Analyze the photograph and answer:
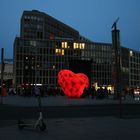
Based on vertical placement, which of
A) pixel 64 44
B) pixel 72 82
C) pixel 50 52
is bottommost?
pixel 72 82

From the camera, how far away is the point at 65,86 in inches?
2253

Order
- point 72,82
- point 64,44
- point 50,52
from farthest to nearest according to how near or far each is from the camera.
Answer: point 64,44 → point 50,52 → point 72,82

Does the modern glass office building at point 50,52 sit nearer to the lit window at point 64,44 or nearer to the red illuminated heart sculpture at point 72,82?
the lit window at point 64,44

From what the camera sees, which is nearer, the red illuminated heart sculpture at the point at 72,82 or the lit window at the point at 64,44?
the red illuminated heart sculpture at the point at 72,82

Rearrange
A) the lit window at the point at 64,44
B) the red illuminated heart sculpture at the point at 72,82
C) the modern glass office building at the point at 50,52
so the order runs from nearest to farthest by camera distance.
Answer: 1. the red illuminated heart sculpture at the point at 72,82
2. the modern glass office building at the point at 50,52
3. the lit window at the point at 64,44

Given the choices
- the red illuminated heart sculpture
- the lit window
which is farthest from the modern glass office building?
the red illuminated heart sculpture

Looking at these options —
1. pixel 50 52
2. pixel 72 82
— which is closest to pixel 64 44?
pixel 50 52

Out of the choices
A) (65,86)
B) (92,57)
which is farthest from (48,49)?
(65,86)

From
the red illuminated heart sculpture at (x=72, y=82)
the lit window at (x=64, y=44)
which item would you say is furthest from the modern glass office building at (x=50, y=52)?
the red illuminated heart sculpture at (x=72, y=82)

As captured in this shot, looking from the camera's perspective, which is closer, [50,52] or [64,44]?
[50,52]

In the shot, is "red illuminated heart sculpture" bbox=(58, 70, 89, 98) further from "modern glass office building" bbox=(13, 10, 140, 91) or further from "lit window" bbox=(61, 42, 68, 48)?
"lit window" bbox=(61, 42, 68, 48)

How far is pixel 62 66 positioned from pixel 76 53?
848 cm

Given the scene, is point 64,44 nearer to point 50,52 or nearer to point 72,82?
point 50,52

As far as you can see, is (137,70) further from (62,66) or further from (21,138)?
(21,138)
